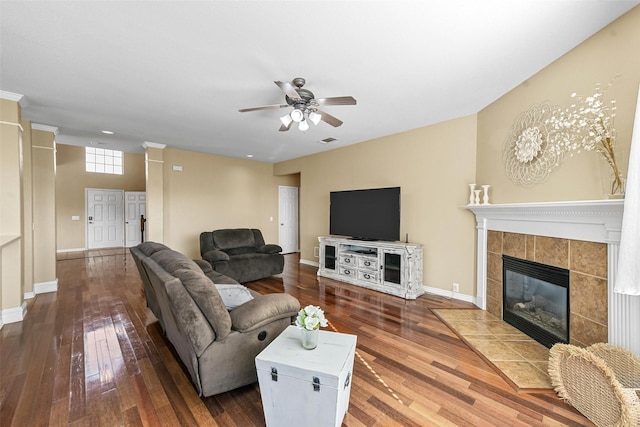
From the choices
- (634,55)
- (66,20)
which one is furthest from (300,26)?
(634,55)

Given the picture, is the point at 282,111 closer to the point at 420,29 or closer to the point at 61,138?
the point at 420,29

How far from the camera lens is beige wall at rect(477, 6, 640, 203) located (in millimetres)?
1836

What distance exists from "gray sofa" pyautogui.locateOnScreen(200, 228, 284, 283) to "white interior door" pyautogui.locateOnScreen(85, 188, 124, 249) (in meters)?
5.02

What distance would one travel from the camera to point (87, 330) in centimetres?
277

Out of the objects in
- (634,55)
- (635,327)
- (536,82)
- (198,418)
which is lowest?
(198,418)

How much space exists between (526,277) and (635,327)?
1.01 meters

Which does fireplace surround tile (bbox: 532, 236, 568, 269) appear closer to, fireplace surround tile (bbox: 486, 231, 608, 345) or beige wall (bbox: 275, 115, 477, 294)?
fireplace surround tile (bbox: 486, 231, 608, 345)

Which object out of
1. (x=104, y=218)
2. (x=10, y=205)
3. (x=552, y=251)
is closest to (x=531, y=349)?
(x=552, y=251)

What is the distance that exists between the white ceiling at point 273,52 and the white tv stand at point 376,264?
202 cm

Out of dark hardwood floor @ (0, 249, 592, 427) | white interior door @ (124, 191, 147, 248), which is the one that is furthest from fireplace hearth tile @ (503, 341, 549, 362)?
white interior door @ (124, 191, 147, 248)

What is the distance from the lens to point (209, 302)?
1682 millimetres

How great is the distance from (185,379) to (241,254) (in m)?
3.00

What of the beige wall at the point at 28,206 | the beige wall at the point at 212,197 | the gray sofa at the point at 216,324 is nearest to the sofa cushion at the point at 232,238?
the beige wall at the point at 212,197

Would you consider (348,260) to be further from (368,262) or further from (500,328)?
(500,328)
